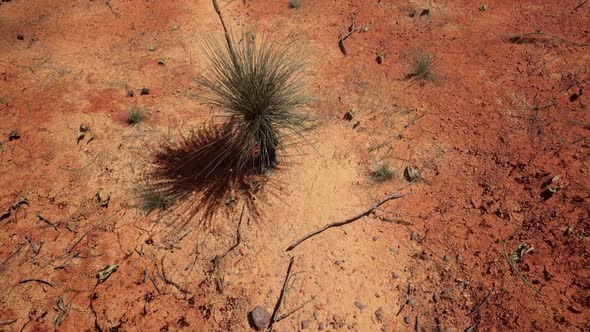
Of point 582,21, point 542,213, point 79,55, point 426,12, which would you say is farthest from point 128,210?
point 582,21

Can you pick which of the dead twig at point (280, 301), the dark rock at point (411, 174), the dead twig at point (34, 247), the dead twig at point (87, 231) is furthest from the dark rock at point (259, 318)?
the dead twig at point (34, 247)

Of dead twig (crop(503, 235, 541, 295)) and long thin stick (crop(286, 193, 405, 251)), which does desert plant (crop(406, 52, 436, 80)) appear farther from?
dead twig (crop(503, 235, 541, 295))

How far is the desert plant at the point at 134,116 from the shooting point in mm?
3543

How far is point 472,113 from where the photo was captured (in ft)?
10.9

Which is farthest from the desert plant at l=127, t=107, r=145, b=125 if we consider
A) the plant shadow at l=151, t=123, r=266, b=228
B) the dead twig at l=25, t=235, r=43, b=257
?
the dead twig at l=25, t=235, r=43, b=257

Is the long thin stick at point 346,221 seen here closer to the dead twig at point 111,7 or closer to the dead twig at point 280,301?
the dead twig at point 280,301

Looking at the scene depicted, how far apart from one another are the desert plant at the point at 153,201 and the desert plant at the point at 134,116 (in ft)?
3.17

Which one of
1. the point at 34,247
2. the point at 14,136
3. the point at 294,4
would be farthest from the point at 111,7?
the point at 34,247

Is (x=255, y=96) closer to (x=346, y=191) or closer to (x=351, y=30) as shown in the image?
(x=346, y=191)

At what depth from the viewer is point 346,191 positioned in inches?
117

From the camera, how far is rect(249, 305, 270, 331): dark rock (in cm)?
230

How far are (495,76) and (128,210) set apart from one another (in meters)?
3.78

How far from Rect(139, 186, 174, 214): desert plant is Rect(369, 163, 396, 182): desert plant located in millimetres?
1765

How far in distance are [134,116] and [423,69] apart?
309 centimetres
